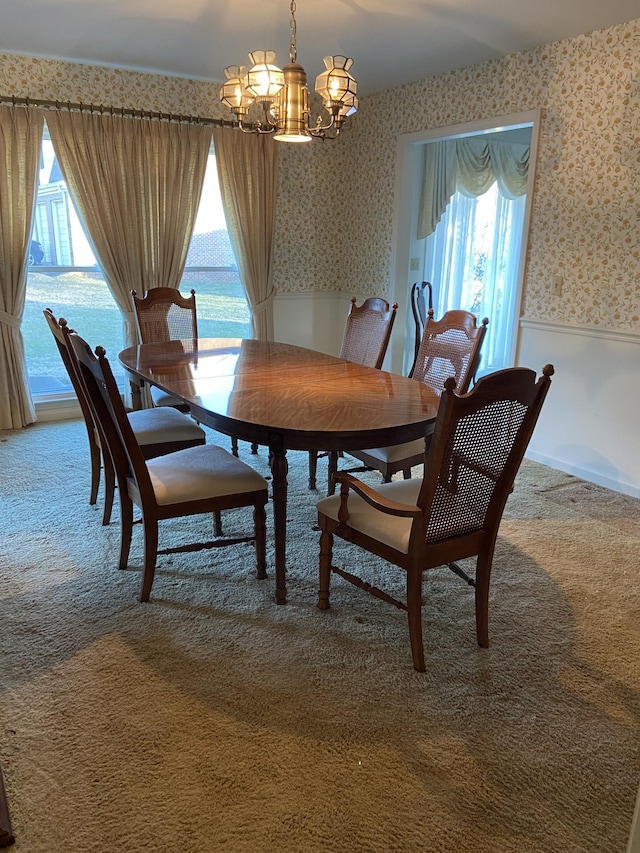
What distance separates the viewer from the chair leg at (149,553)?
2443 mm

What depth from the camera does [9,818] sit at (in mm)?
1590

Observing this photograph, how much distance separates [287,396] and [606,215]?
90.5 inches

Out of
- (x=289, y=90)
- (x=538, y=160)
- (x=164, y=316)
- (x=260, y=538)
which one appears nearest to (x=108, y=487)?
(x=260, y=538)

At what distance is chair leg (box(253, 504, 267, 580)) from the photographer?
2.61 meters

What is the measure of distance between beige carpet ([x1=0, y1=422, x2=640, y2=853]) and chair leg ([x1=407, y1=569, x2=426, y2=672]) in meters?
0.05

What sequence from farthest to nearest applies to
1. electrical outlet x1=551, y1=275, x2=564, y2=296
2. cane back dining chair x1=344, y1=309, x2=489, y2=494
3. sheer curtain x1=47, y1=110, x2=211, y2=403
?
1. sheer curtain x1=47, y1=110, x2=211, y2=403
2. electrical outlet x1=551, y1=275, x2=564, y2=296
3. cane back dining chair x1=344, y1=309, x2=489, y2=494

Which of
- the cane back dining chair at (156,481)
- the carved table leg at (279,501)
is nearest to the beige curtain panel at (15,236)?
the cane back dining chair at (156,481)

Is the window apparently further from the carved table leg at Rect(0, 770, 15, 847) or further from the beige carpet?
the carved table leg at Rect(0, 770, 15, 847)

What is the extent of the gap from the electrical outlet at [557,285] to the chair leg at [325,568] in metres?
2.51

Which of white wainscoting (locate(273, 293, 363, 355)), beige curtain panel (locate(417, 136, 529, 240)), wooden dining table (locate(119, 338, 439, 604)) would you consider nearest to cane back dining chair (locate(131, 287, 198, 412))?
wooden dining table (locate(119, 338, 439, 604))

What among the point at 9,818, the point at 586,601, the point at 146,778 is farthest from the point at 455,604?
the point at 9,818

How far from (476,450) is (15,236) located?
12.7 feet

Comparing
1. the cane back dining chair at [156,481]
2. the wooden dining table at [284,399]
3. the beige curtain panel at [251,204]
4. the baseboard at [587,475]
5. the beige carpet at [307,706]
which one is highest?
the beige curtain panel at [251,204]

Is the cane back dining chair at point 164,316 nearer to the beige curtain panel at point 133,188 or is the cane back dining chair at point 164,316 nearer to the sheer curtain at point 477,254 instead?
the beige curtain panel at point 133,188
